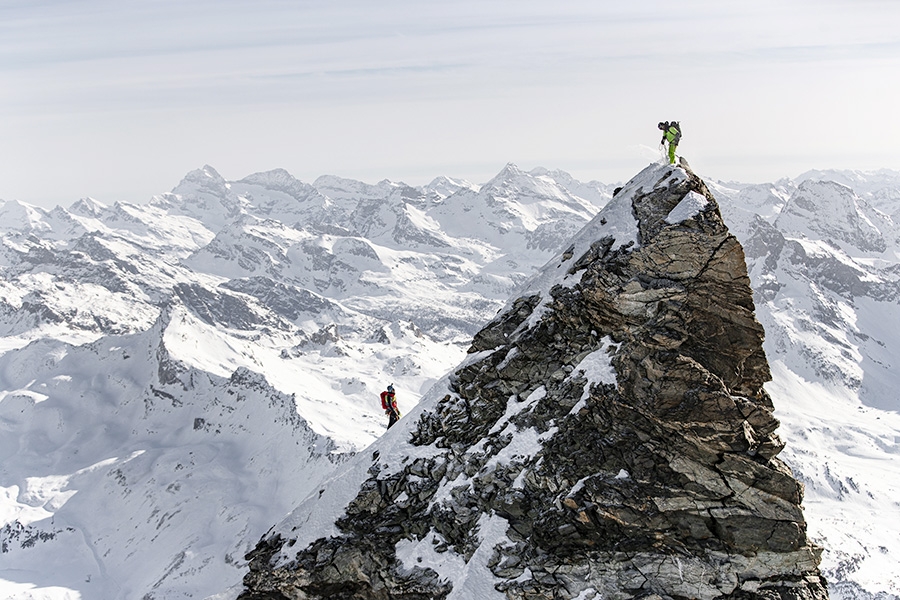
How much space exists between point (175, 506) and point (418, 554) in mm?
182420

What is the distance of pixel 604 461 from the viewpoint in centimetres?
2803

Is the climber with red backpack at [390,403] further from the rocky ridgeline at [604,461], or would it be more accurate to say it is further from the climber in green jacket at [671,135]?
the climber in green jacket at [671,135]

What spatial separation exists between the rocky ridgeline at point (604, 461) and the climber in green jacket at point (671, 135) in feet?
3.79

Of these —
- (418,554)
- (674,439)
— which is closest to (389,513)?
(418,554)

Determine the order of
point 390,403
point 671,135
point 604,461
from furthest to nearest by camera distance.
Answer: point 390,403 → point 671,135 → point 604,461

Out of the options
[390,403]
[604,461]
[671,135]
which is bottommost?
[390,403]

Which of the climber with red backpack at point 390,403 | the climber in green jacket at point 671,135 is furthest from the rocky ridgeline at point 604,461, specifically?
the climber with red backpack at point 390,403

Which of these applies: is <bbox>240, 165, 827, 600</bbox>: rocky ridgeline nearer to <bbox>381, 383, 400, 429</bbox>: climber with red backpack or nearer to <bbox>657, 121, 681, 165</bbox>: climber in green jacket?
<bbox>657, 121, 681, 165</bbox>: climber in green jacket

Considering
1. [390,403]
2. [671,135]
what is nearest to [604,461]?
[671,135]

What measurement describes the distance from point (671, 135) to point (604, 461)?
16129mm

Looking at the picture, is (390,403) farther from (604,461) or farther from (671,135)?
(671,135)

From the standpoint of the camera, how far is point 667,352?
2788cm

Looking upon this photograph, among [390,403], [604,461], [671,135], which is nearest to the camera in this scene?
[604,461]

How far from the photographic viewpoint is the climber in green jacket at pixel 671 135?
34.2m
